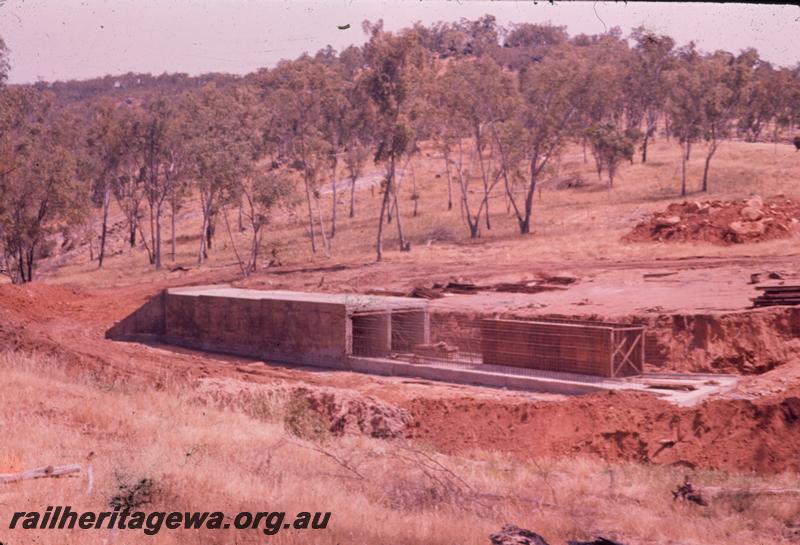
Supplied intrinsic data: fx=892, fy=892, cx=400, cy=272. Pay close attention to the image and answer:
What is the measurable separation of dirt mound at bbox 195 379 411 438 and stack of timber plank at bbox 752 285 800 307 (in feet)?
35.4

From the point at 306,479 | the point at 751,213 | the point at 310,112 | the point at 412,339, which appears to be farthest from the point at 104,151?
the point at 306,479

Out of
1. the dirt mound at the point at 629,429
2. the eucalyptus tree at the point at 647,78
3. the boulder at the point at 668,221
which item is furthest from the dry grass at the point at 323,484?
the eucalyptus tree at the point at 647,78

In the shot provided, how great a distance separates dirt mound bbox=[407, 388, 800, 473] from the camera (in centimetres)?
1370

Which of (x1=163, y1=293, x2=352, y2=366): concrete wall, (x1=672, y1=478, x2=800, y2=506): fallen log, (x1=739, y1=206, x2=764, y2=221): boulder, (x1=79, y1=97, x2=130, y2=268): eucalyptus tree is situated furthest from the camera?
Result: (x1=79, y1=97, x2=130, y2=268): eucalyptus tree

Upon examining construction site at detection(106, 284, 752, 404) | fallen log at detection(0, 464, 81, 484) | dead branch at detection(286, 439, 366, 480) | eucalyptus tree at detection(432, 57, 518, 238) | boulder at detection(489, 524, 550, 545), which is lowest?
construction site at detection(106, 284, 752, 404)

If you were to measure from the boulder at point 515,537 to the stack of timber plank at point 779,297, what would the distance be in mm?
17638

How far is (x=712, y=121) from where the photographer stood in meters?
50.1

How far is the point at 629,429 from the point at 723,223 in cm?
2277

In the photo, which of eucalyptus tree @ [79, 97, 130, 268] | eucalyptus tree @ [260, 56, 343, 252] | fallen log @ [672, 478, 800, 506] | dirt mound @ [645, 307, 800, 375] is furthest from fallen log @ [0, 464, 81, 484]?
eucalyptus tree @ [79, 97, 130, 268]

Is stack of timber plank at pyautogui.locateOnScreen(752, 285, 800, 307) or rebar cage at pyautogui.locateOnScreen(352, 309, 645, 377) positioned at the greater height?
stack of timber plank at pyautogui.locateOnScreen(752, 285, 800, 307)

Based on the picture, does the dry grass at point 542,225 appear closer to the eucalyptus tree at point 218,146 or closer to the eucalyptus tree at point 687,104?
the eucalyptus tree at point 687,104

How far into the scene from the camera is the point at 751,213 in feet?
118

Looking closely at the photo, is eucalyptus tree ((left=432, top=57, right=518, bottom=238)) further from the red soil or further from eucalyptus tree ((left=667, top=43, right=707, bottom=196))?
the red soil

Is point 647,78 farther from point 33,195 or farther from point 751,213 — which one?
point 33,195
